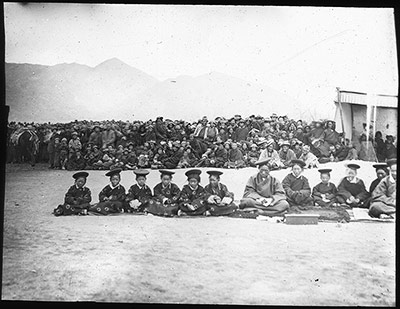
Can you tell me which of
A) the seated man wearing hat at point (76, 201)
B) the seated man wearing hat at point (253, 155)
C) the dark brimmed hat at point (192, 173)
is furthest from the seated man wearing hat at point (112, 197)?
the seated man wearing hat at point (253, 155)

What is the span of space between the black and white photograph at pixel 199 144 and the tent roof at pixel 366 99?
0.02 m

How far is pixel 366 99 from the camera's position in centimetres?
535

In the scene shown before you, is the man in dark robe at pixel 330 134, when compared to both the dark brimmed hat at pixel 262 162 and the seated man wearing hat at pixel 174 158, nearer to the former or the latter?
the dark brimmed hat at pixel 262 162

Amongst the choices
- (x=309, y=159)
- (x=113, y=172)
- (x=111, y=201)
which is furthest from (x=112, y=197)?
(x=309, y=159)

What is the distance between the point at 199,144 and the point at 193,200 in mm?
636

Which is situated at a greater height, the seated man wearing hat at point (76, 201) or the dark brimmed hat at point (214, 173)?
the dark brimmed hat at point (214, 173)

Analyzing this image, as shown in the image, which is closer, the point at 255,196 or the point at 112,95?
the point at 255,196

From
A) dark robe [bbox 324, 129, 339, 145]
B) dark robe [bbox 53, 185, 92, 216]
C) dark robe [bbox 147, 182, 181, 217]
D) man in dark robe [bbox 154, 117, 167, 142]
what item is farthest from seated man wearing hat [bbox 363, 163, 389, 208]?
dark robe [bbox 53, 185, 92, 216]

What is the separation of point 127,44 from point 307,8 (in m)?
2.10

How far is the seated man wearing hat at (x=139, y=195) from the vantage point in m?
5.31

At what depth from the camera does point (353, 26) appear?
5398 mm

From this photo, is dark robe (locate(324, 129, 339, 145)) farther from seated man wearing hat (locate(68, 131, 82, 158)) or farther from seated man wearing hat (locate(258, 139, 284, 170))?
seated man wearing hat (locate(68, 131, 82, 158))

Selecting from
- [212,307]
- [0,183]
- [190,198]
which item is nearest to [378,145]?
[190,198]

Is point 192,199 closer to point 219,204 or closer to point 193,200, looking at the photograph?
point 193,200
